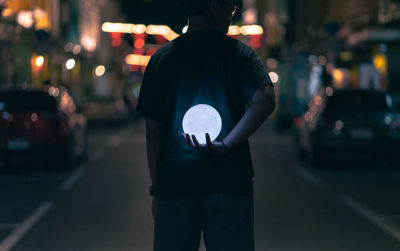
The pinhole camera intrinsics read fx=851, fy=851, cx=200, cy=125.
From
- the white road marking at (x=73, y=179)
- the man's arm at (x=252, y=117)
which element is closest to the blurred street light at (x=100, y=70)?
the white road marking at (x=73, y=179)

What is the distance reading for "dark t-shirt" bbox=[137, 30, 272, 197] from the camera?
3.47 metres

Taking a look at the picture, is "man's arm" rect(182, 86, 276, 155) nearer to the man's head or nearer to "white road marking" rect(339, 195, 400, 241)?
the man's head

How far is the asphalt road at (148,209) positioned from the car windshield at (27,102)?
1.20 metres

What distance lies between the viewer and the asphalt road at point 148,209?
25.8 feet

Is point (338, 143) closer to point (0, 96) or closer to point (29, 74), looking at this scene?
point (0, 96)

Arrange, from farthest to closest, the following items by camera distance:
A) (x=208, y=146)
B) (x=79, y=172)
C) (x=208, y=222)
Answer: (x=79, y=172) < (x=208, y=222) < (x=208, y=146)

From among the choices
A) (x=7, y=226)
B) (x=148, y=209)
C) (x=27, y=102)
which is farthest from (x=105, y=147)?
(x=7, y=226)

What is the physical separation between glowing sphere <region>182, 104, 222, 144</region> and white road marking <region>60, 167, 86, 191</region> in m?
9.43

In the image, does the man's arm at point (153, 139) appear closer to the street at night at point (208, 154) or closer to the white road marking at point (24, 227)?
the street at night at point (208, 154)

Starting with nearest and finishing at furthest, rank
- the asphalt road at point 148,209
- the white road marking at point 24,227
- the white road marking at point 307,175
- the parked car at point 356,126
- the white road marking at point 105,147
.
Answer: the white road marking at point 24,227
the asphalt road at point 148,209
the white road marking at point 307,175
the parked car at point 356,126
the white road marking at point 105,147

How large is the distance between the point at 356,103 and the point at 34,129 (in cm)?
599

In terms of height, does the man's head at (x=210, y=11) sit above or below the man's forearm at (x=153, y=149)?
above

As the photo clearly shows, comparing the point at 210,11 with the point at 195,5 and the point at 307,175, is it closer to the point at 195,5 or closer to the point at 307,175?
the point at 195,5

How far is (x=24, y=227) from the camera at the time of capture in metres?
8.83
